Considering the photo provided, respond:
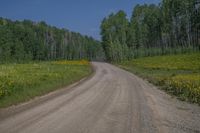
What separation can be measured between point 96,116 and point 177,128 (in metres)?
3.40

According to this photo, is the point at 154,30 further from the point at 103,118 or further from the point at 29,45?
the point at 103,118

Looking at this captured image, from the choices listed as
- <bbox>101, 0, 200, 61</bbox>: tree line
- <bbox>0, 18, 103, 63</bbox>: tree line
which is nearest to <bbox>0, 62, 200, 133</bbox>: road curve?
<bbox>101, 0, 200, 61</bbox>: tree line

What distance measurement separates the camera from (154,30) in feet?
391

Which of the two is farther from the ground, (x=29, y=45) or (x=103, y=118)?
(x=29, y=45)

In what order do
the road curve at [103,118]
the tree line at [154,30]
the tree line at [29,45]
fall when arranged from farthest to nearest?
the tree line at [29,45], the tree line at [154,30], the road curve at [103,118]

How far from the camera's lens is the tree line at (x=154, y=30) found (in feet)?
324

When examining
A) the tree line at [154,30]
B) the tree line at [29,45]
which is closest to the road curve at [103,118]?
the tree line at [154,30]

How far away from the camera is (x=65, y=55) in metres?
167

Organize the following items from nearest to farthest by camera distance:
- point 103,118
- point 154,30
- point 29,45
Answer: point 103,118 → point 154,30 → point 29,45

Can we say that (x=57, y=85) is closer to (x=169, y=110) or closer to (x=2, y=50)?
(x=169, y=110)

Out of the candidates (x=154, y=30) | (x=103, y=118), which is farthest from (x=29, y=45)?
(x=103, y=118)

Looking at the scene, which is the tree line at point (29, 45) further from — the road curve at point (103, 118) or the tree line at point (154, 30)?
the road curve at point (103, 118)

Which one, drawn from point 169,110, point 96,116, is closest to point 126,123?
point 96,116

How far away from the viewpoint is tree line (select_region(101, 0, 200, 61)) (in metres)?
98.9
